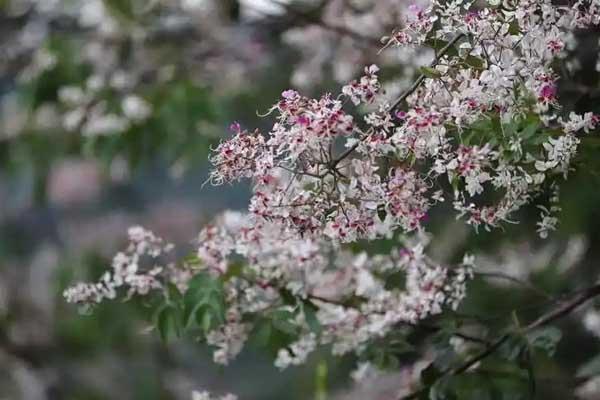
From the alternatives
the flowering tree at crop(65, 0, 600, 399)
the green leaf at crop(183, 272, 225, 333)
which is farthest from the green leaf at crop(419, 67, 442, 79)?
the green leaf at crop(183, 272, 225, 333)

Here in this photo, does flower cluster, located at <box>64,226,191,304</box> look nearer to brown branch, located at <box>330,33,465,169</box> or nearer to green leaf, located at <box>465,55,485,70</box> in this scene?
brown branch, located at <box>330,33,465,169</box>

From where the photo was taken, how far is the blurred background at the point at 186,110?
7.57 ft

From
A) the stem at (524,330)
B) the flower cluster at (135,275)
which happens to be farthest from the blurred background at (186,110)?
the flower cluster at (135,275)

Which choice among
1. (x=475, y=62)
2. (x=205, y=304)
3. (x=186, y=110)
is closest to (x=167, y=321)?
(x=205, y=304)

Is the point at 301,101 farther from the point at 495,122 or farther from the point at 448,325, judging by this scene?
the point at 448,325

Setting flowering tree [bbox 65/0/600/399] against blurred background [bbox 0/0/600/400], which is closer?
flowering tree [bbox 65/0/600/399]

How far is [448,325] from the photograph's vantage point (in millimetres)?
1497

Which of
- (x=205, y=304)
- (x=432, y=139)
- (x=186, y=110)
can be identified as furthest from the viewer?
(x=186, y=110)

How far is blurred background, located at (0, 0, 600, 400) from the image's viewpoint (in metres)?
2.31

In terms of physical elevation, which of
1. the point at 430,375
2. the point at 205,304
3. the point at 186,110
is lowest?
the point at 430,375

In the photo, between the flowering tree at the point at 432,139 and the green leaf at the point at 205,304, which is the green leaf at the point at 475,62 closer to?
the flowering tree at the point at 432,139

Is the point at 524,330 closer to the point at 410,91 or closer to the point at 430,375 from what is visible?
the point at 430,375

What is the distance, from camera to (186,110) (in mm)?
2471

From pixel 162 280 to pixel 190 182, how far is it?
495 centimetres
